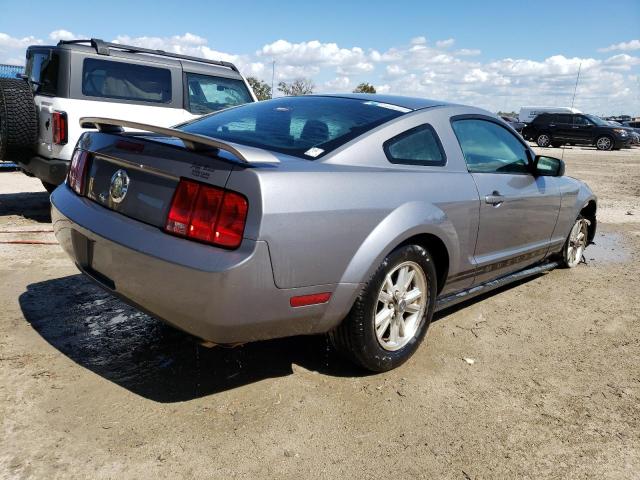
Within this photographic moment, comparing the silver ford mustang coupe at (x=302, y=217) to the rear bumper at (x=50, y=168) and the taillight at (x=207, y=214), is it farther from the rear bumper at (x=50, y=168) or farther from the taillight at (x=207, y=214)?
the rear bumper at (x=50, y=168)

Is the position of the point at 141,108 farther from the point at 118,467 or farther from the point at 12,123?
the point at 118,467

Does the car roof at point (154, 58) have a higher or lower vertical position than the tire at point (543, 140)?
higher

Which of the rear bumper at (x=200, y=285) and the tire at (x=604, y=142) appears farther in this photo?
the tire at (x=604, y=142)

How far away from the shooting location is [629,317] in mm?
4062

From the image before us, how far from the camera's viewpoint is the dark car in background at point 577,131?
26.5 meters

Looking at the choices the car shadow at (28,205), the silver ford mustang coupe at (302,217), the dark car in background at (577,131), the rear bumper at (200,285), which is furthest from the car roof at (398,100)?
the dark car in background at (577,131)

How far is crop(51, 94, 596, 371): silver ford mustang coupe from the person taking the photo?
219cm

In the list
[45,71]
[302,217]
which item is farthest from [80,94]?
[302,217]

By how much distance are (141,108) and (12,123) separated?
4.63 feet

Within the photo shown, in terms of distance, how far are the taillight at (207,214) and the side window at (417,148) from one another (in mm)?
1022

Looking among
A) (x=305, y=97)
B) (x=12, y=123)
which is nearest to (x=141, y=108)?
(x=12, y=123)

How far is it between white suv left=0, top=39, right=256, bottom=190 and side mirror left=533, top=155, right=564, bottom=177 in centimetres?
445

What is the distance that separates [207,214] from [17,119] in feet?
15.0

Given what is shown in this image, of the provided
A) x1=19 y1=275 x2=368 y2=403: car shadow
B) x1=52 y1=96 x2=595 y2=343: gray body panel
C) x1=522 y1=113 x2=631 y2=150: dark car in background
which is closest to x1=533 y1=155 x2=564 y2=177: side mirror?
x1=52 y1=96 x2=595 y2=343: gray body panel
